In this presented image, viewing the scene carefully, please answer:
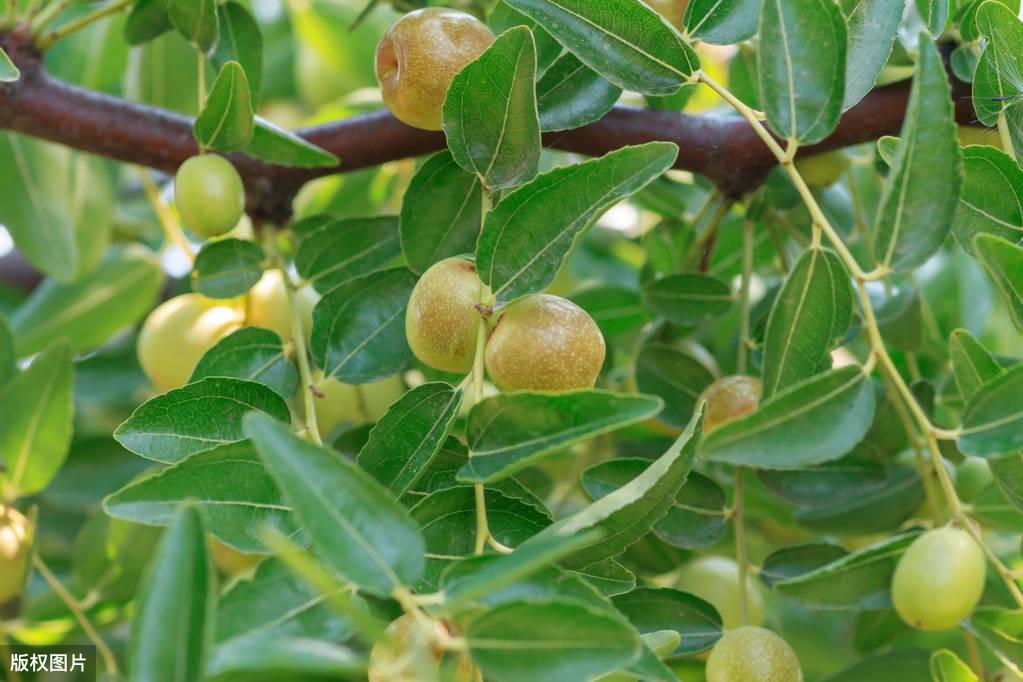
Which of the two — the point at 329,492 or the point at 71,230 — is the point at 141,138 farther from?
the point at 329,492

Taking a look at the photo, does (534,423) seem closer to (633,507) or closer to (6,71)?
(633,507)

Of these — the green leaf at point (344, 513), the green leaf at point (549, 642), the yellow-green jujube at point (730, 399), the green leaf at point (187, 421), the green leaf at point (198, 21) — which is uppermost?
the green leaf at point (198, 21)

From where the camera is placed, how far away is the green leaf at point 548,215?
731 mm

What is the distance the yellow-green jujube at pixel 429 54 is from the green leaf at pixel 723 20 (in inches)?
6.1

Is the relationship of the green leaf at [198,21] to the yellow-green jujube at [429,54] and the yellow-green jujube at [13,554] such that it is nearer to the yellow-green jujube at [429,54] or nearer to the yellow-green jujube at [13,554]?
the yellow-green jujube at [429,54]

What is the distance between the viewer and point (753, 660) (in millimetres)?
823

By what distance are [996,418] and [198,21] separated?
0.70m

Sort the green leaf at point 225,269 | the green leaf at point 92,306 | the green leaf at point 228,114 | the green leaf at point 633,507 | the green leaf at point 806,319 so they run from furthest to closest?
1. the green leaf at point 92,306
2. the green leaf at point 225,269
3. the green leaf at point 228,114
4. the green leaf at point 806,319
5. the green leaf at point 633,507

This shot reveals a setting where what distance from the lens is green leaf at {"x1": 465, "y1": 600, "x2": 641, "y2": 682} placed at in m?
0.56

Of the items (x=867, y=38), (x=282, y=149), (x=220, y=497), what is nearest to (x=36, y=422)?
(x=282, y=149)

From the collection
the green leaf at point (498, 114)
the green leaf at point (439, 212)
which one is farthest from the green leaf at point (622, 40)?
the green leaf at point (439, 212)

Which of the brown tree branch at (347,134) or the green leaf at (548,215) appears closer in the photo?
the green leaf at (548,215)

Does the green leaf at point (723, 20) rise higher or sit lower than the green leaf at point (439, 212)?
higher

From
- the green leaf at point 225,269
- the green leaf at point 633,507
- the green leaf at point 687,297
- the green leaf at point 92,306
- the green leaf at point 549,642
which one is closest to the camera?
the green leaf at point 549,642
